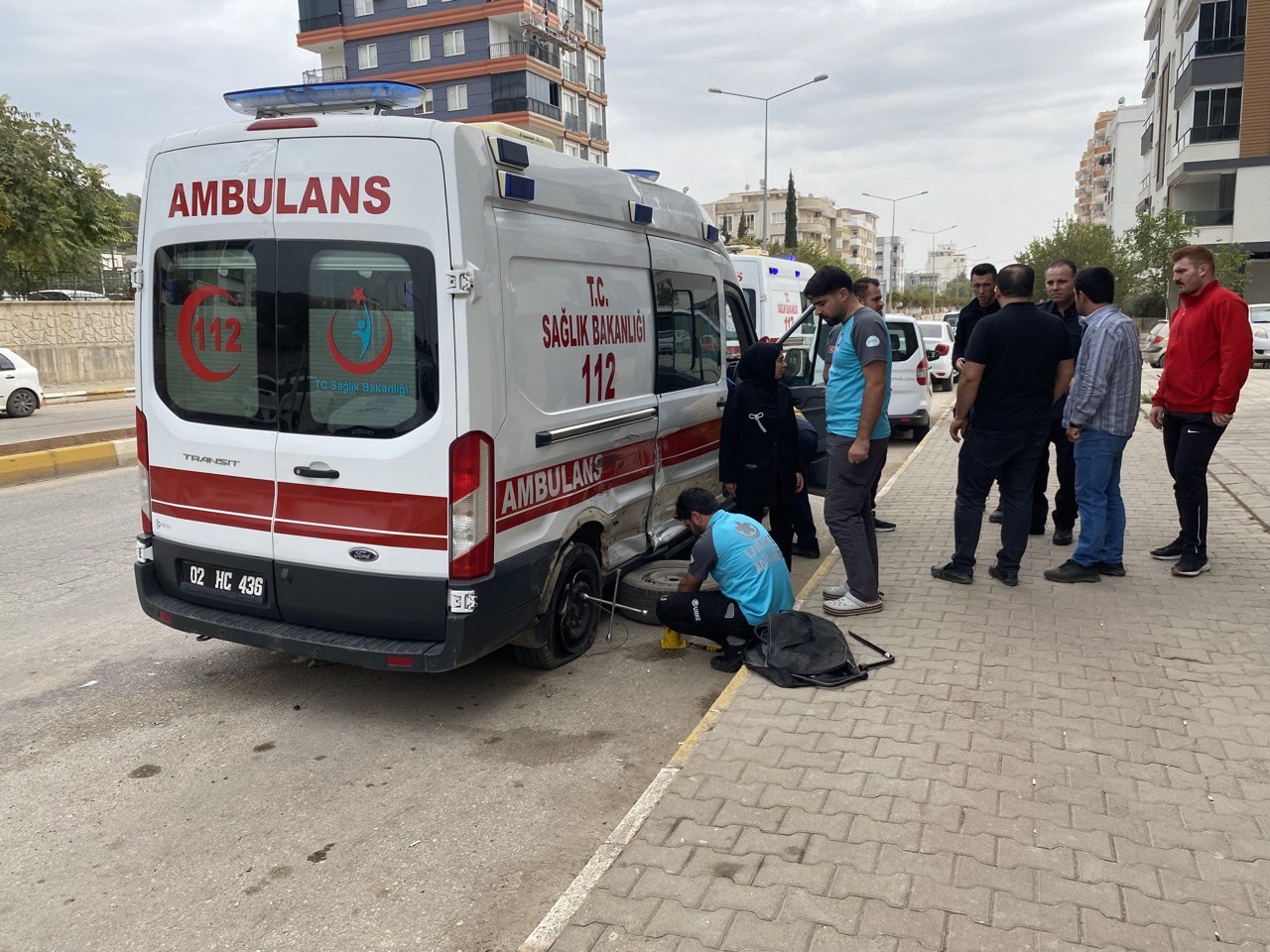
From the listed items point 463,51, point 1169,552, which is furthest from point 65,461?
point 463,51

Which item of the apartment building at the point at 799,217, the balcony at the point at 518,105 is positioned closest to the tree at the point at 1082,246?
the balcony at the point at 518,105

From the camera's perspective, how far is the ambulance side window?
18.8 feet

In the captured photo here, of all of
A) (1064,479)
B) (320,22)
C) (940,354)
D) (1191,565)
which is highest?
(320,22)

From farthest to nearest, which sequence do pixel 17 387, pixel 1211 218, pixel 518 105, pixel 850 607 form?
pixel 518 105 → pixel 1211 218 → pixel 17 387 → pixel 850 607

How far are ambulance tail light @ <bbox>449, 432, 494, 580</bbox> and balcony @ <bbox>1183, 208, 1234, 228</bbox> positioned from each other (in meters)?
47.9

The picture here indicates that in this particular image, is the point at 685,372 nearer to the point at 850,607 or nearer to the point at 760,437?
the point at 760,437

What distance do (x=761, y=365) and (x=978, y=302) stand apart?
293 centimetres

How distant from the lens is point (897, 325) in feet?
43.2

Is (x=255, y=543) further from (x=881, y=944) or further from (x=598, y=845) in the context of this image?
(x=881, y=944)

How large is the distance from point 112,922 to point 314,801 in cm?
83

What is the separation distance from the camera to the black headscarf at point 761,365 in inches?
225

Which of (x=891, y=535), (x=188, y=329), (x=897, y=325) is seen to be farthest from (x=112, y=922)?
(x=897, y=325)

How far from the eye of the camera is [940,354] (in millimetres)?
20469

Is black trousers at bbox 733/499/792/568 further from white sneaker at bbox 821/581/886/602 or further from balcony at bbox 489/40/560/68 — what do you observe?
balcony at bbox 489/40/560/68
